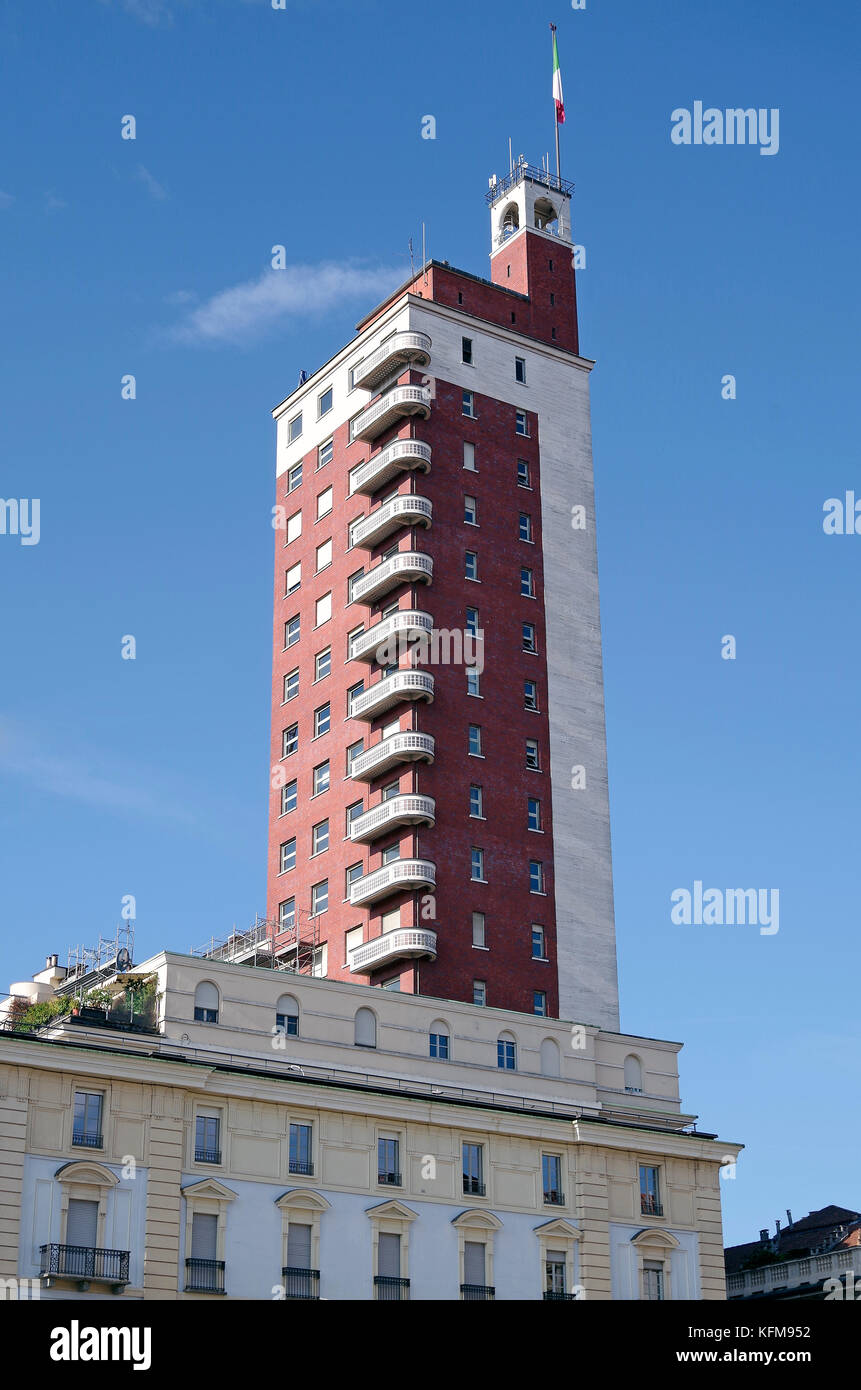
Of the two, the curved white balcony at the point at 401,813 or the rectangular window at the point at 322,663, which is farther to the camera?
the rectangular window at the point at 322,663

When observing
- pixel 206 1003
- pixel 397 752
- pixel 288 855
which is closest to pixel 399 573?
pixel 397 752

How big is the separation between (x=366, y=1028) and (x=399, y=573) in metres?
27.0

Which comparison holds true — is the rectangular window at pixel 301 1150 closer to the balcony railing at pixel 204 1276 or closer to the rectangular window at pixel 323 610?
the balcony railing at pixel 204 1276

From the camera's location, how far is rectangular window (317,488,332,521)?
4149 inches

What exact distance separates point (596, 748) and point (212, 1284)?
1717 inches

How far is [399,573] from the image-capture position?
3706 inches

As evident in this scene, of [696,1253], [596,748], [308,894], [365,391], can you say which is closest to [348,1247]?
[696,1253]

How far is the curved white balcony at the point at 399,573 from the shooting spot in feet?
309

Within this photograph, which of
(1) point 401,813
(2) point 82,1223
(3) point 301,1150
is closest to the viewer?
(2) point 82,1223

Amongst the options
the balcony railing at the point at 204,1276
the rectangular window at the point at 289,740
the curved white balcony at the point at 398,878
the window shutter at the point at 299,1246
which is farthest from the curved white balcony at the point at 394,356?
the balcony railing at the point at 204,1276

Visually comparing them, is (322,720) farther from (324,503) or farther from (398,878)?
(398,878)

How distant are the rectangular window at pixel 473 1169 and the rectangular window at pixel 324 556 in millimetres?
40617
